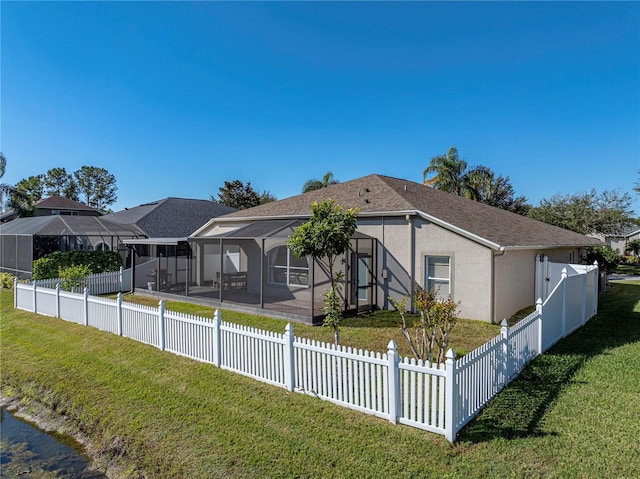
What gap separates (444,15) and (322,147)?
1582 centimetres

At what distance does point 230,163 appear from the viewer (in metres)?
47.1

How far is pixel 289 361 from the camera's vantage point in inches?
244

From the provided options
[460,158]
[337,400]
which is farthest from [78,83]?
[460,158]

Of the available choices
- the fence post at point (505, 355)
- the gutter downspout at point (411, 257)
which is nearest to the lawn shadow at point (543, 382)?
the fence post at point (505, 355)

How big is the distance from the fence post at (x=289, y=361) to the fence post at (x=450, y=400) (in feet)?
8.41

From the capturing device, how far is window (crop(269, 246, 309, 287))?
14.8 m

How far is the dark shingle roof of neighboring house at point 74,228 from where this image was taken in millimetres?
20359

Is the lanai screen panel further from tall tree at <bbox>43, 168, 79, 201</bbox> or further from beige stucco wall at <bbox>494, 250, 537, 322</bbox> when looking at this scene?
tall tree at <bbox>43, 168, 79, 201</bbox>

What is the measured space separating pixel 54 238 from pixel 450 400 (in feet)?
74.7

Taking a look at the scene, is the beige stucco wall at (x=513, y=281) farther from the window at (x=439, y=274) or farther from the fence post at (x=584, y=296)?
the fence post at (x=584, y=296)

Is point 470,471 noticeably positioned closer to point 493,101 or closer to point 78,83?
point 78,83

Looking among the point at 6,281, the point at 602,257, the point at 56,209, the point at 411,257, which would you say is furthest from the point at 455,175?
the point at 56,209

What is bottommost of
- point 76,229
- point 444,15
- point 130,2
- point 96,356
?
point 96,356

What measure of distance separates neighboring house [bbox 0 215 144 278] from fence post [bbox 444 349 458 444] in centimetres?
2102
